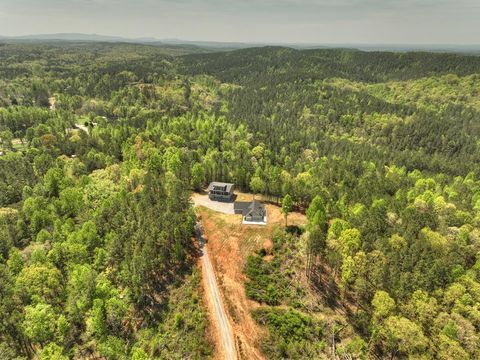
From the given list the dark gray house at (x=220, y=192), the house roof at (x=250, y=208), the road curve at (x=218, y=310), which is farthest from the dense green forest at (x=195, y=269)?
the house roof at (x=250, y=208)

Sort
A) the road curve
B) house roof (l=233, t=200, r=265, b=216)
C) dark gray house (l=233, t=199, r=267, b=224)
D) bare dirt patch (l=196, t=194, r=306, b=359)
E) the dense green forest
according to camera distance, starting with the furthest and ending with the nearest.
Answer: house roof (l=233, t=200, r=265, b=216) → dark gray house (l=233, t=199, r=267, b=224) → bare dirt patch (l=196, t=194, r=306, b=359) → the road curve → the dense green forest

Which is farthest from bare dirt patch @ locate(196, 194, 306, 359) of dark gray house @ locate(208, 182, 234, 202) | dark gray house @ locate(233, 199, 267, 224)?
dark gray house @ locate(208, 182, 234, 202)

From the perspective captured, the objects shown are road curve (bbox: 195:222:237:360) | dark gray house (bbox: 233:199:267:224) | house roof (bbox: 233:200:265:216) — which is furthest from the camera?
house roof (bbox: 233:200:265:216)

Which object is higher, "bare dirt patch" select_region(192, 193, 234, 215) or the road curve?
"bare dirt patch" select_region(192, 193, 234, 215)

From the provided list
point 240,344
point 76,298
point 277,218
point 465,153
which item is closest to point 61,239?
point 76,298

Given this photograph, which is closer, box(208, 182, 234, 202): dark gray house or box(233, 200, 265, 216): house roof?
box(233, 200, 265, 216): house roof

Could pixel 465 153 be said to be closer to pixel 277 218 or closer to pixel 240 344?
pixel 277 218

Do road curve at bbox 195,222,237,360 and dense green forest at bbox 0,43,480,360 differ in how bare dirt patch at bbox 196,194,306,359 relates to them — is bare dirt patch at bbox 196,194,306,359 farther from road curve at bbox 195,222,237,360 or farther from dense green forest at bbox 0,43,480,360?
dense green forest at bbox 0,43,480,360
